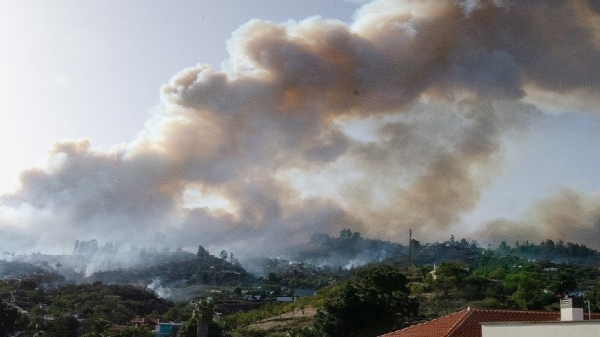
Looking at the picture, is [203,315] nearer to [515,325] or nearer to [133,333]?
[133,333]

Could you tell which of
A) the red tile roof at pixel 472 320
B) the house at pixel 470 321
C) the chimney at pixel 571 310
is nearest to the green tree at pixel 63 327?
the house at pixel 470 321

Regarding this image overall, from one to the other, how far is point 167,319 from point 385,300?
56.8 metres

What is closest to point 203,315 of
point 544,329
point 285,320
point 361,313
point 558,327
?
point 285,320

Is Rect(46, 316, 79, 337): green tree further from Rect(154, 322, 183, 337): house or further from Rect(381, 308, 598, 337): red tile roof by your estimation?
Rect(381, 308, 598, 337): red tile roof

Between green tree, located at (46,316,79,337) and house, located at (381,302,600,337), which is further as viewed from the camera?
green tree, located at (46,316,79,337)

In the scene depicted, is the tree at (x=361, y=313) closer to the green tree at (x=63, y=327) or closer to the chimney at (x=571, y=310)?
the chimney at (x=571, y=310)

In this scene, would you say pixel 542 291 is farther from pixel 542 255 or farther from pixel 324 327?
pixel 542 255

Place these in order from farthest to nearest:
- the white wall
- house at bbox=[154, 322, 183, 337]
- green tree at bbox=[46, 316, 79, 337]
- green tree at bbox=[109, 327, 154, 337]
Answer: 1. house at bbox=[154, 322, 183, 337]
2. green tree at bbox=[46, 316, 79, 337]
3. green tree at bbox=[109, 327, 154, 337]
4. the white wall

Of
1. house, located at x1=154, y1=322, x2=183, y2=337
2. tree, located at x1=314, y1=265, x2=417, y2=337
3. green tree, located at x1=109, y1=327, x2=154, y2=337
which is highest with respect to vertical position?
tree, located at x1=314, y1=265, x2=417, y2=337

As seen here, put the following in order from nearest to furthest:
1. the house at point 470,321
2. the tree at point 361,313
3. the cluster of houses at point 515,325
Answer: the cluster of houses at point 515,325 → the house at point 470,321 → the tree at point 361,313

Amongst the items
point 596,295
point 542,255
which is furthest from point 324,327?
point 542,255

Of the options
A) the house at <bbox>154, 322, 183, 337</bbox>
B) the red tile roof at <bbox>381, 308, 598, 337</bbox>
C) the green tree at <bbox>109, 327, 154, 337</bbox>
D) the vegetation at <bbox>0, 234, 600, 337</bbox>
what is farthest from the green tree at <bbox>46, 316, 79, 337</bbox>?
the red tile roof at <bbox>381, 308, 598, 337</bbox>

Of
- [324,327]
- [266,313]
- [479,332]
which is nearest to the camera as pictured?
[479,332]

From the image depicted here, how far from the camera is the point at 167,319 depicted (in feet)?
336
